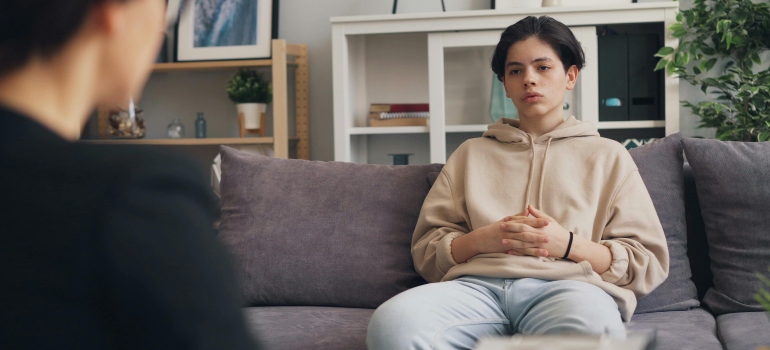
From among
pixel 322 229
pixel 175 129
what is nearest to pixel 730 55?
pixel 322 229

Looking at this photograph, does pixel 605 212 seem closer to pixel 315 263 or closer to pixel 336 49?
pixel 315 263

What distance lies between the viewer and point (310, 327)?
169 centimetres

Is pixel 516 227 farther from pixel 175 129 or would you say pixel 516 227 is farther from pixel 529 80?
pixel 175 129

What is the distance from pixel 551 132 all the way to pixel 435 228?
0.36 m

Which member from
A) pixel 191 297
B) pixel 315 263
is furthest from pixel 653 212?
pixel 191 297

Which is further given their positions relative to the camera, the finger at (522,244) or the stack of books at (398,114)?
the stack of books at (398,114)

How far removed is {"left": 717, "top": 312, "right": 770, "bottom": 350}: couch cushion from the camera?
1.50m

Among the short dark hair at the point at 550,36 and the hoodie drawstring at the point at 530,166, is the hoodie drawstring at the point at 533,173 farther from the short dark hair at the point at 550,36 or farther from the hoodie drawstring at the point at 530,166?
the short dark hair at the point at 550,36

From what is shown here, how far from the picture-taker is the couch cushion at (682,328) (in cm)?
152

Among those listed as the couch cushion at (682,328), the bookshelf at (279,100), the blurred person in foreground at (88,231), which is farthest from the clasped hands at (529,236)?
the bookshelf at (279,100)

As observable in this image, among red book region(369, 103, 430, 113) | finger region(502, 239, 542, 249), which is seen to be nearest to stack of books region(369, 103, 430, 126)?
red book region(369, 103, 430, 113)

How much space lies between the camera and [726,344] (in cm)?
154

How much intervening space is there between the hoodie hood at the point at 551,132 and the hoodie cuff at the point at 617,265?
1.05 ft

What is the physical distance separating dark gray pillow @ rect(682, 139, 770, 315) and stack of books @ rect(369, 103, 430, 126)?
1.51m
